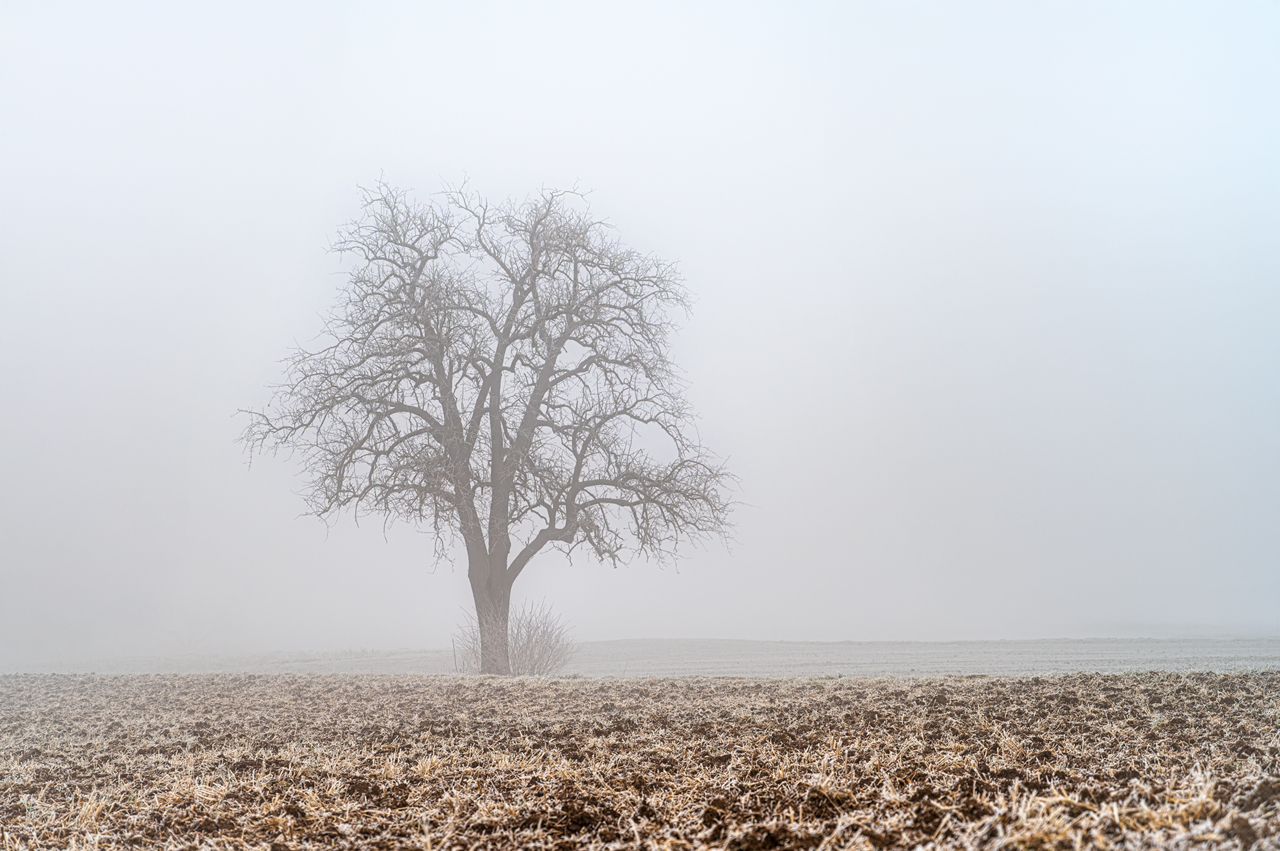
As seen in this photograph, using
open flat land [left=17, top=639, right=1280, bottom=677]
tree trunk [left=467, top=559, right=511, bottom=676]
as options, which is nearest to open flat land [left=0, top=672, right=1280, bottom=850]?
open flat land [left=17, top=639, right=1280, bottom=677]

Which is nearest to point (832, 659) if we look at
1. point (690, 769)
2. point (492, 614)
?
point (492, 614)

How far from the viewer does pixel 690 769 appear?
361cm

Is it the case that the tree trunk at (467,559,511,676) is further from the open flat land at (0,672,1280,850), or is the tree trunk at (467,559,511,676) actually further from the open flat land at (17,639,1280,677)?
the open flat land at (0,672,1280,850)

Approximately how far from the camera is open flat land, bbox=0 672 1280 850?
2.51 metres

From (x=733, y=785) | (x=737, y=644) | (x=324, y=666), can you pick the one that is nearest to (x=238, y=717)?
A: (x=733, y=785)

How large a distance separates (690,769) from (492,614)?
25.8ft

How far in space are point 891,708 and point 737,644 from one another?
11.6 m

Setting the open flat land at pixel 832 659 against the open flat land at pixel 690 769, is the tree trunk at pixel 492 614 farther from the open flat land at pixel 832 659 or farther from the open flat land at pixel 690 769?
the open flat land at pixel 690 769

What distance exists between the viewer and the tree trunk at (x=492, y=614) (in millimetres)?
10797

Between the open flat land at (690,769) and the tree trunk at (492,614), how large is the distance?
13.0ft

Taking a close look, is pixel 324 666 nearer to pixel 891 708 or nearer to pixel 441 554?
pixel 441 554

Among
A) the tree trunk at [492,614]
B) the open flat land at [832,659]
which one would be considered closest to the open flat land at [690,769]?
the open flat land at [832,659]

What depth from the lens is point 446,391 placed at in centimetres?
1168

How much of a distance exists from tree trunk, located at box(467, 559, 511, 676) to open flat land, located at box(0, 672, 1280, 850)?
13.0ft
